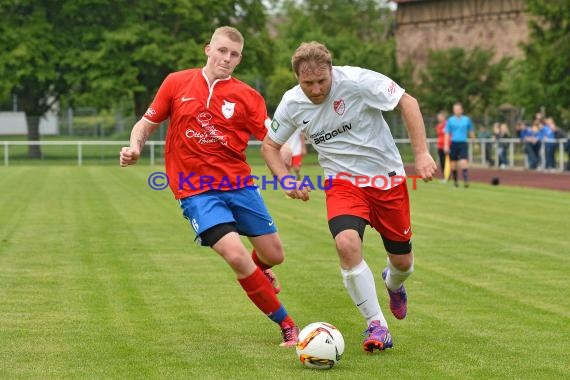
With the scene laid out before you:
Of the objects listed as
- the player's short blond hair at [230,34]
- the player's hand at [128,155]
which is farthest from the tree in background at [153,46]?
the player's hand at [128,155]

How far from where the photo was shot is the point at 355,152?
8180 millimetres

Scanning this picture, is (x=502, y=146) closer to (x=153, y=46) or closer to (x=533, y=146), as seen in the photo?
(x=533, y=146)

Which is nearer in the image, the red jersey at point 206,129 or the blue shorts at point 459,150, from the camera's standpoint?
the red jersey at point 206,129

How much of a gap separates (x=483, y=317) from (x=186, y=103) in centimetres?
281

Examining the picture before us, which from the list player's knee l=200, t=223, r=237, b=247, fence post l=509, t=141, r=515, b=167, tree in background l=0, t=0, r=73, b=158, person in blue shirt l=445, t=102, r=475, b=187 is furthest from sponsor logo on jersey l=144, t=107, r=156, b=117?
tree in background l=0, t=0, r=73, b=158

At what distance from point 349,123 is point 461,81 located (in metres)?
52.4

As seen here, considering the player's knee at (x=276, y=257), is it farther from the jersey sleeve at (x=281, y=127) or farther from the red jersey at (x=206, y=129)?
the jersey sleeve at (x=281, y=127)

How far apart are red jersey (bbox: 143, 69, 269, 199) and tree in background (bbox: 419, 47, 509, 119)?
50.8 m

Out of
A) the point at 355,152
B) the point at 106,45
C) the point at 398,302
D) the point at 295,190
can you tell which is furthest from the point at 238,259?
the point at 106,45

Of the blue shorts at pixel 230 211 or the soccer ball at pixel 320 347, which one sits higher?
the blue shorts at pixel 230 211

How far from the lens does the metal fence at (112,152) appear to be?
45316 mm

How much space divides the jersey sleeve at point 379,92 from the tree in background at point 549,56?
141ft

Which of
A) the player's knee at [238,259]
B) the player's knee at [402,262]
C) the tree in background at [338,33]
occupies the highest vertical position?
the tree in background at [338,33]

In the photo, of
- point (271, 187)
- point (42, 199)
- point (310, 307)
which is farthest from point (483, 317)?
point (271, 187)
